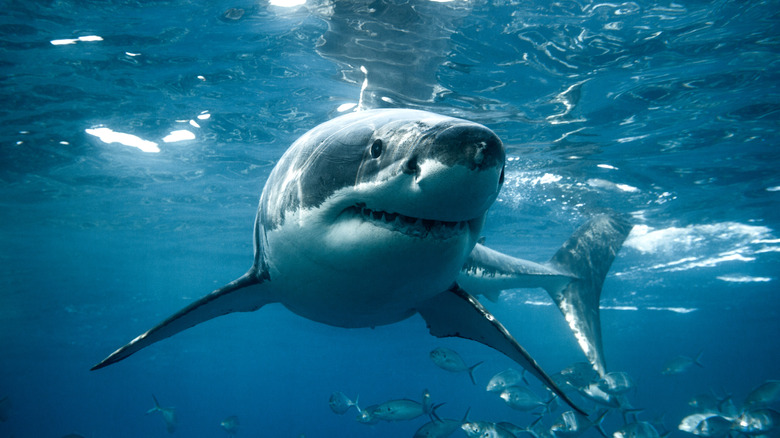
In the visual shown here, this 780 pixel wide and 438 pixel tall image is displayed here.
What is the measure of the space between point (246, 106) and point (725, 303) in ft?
151

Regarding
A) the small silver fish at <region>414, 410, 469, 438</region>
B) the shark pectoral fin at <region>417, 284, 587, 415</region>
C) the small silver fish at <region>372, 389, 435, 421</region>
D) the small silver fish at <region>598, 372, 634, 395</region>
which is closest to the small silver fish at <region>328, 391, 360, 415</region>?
the small silver fish at <region>372, 389, 435, 421</region>

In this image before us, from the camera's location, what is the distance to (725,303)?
3797 cm

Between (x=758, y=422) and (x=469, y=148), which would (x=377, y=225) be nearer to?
(x=469, y=148)

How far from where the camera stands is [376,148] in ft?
5.69

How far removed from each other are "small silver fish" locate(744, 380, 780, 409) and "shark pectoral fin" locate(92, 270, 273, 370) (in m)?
13.8

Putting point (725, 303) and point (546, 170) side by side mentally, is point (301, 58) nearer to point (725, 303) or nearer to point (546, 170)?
point (546, 170)

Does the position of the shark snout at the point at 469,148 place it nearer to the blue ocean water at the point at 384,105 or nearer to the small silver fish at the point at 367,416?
the blue ocean water at the point at 384,105

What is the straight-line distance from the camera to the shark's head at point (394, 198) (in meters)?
1.42

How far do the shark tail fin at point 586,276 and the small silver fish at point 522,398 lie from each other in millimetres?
3040

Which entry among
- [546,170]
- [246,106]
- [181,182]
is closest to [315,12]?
[246,106]

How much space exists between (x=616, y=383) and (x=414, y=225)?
9736 mm

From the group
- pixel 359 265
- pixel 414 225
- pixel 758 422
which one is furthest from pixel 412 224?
pixel 758 422

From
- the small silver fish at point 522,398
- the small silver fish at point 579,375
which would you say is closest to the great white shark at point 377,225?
the small silver fish at point 579,375

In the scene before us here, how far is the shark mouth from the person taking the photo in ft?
5.74
